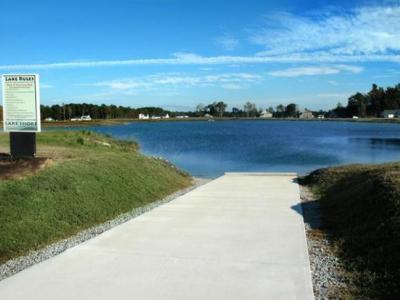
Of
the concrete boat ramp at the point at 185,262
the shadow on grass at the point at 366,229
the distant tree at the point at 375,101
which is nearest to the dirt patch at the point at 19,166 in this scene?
the concrete boat ramp at the point at 185,262

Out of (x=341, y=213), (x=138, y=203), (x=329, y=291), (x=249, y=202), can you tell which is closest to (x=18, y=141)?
(x=138, y=203)

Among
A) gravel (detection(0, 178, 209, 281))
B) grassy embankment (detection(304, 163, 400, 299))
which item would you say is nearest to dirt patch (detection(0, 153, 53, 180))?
gravel (detection(0, 178, 209, 281))

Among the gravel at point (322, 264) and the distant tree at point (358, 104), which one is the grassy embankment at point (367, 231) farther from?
the distant tree at point (358, 104)

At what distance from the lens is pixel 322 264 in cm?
661

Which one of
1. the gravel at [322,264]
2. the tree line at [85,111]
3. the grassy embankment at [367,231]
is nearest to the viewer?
the gravel at [322,264]

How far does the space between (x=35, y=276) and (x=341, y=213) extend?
6.31 m

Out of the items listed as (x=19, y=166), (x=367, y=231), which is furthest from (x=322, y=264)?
(x=19, y=166)

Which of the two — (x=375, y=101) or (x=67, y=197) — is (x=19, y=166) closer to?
(x=67, y=197)

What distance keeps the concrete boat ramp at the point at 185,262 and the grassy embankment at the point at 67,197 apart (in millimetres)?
1168

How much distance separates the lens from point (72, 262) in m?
6.43

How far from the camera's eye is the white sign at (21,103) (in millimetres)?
11195

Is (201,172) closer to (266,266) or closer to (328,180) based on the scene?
(328,180)

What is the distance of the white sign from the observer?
1120 centimetres

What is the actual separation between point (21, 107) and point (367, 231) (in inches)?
316
